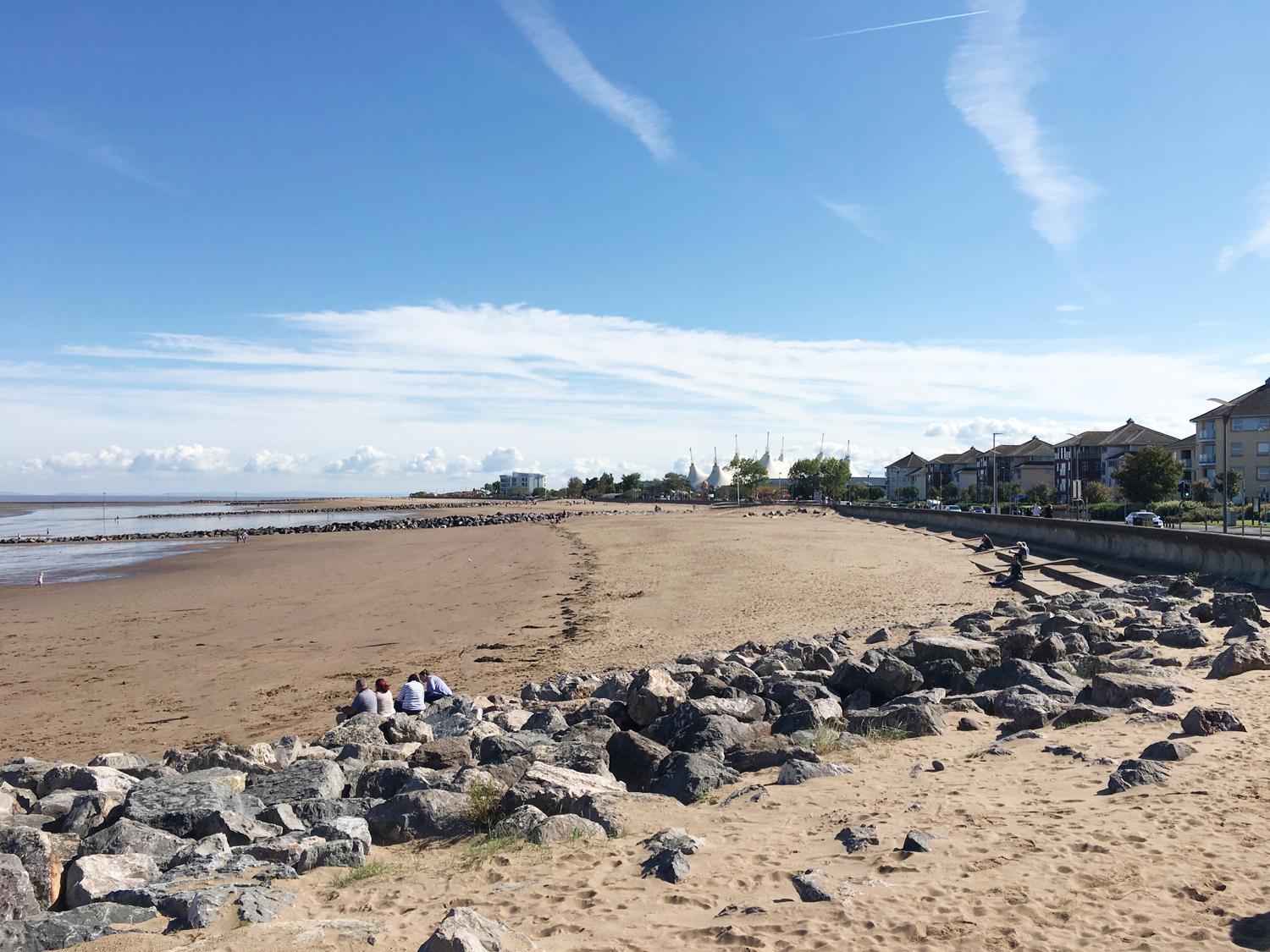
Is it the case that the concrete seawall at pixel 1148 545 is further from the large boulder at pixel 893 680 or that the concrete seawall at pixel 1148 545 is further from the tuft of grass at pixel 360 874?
the tuft of grass at pixel 360 874

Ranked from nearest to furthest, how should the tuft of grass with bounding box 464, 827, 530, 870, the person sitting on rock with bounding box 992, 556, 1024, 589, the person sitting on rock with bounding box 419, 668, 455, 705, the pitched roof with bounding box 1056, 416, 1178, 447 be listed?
the tuft of grass with bounding box 464, 827, 530, 870 → the person sitting on rock with bounding box 419, 668, 455, 705 → the person sitting on rock with bounding box 992, 556, 1024, 589 → the pitched roof with bounding box 1056, 416, 1178, 447

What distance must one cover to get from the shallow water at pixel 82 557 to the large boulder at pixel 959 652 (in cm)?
3299

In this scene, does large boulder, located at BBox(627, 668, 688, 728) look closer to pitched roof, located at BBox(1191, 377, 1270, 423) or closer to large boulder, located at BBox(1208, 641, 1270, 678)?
large boulder, located at BBox(1208, 641, 1270, 678)

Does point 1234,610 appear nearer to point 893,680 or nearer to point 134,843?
point 893,680

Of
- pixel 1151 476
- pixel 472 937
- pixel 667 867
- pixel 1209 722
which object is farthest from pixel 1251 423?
pixel 472 937

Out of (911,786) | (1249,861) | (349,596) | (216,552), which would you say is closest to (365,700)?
(911,786)

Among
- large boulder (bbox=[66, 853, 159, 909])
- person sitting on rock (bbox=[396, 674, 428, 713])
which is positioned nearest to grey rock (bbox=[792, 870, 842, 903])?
large boulder (bbox=[66, 853, 159, 909])

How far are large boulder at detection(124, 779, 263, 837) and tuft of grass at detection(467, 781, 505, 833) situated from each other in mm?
1918

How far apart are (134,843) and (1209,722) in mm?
9043

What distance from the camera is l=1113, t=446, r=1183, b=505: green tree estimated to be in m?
63.4

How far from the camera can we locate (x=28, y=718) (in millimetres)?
13102

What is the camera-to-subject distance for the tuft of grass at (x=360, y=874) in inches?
231

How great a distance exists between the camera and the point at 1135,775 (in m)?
6.61

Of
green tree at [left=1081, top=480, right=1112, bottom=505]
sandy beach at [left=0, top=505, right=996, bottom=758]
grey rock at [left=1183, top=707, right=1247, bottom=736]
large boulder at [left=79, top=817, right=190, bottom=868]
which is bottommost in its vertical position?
sandy beach at [left=0, top=505, right=996, bottom=758]
